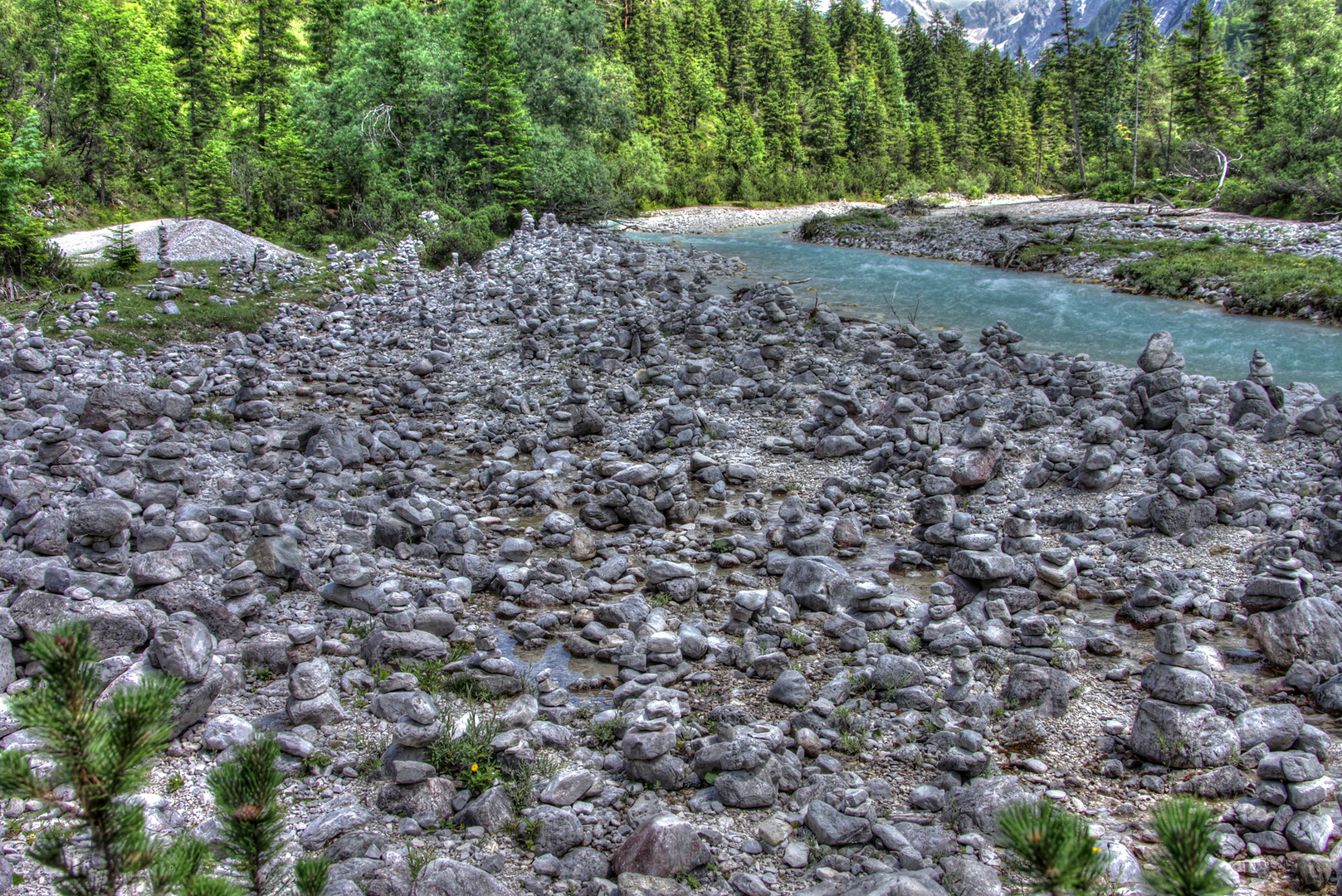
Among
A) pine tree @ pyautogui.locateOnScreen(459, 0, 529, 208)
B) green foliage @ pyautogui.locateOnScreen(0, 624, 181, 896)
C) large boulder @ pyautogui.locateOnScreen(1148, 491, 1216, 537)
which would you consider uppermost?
pine tree @ pyautogui.locateOnScreen(459, 0, 529, 208)

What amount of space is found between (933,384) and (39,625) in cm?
1251

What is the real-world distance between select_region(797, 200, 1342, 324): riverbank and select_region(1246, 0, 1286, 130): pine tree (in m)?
14.0

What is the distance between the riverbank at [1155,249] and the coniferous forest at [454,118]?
17.2ft

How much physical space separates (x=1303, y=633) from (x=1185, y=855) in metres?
5.66

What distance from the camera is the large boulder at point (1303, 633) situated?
6.30 m

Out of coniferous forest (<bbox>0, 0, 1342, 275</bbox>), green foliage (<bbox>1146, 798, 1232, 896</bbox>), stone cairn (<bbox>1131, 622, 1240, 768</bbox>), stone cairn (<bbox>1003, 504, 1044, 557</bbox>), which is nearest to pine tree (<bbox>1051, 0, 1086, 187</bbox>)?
coniferous forest (<bbox>0, 0, 1342, 275</bbox>)

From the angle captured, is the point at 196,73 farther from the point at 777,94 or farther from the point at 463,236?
the point at 777,94

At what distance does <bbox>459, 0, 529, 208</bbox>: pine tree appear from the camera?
30.2 meters

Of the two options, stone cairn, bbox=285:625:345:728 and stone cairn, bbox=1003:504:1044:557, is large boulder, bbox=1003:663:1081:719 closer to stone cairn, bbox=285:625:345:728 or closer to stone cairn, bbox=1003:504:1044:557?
stone cairn, bbox=1003:504:1044:557

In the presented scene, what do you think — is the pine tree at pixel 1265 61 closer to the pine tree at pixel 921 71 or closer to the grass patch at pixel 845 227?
the grass patch at pixel 845 227

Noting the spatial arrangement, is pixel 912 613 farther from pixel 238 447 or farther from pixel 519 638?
pixel 238 447

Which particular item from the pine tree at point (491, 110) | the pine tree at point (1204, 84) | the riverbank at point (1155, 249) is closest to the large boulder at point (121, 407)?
the pine tree at point (491, 110)

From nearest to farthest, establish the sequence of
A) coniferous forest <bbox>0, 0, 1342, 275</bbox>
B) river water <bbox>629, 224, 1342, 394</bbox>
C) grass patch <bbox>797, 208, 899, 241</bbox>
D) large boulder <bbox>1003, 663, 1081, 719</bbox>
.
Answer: large boulder <bbox>1003, 663, 1081, 719</bbox> < river water <bbox>629, 224, 1342, 394</bbox> < coniferous forest <bbox>0, 0, 1342, 275</bbox> < grass patch <bbox>797, 208, 899, 241</bbox>

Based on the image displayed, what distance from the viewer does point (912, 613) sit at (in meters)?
7.46
